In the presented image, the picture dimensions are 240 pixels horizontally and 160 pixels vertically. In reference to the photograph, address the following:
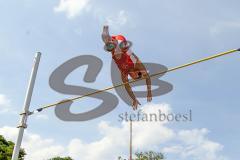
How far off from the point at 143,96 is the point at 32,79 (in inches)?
120

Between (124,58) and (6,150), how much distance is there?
18.5m

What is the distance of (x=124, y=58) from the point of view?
27.0ft

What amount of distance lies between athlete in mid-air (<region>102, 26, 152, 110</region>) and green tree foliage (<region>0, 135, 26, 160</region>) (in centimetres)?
1750

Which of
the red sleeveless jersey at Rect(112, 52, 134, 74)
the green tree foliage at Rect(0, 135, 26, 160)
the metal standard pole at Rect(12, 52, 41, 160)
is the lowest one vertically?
the metal standard pole at Rect(12, 52, 41, 160)

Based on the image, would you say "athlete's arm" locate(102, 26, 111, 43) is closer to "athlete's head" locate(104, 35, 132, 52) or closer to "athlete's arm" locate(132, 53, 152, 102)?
"athlete's head" locate(104, 35, 132, 52)

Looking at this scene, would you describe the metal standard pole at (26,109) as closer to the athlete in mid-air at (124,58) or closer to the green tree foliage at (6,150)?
the athlete in mid-air at (124,58)

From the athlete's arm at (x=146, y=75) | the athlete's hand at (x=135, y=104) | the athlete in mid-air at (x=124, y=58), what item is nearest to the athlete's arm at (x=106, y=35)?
the athlete in mid-air at (x=124, y=58)

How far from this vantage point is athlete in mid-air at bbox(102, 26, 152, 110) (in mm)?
7707

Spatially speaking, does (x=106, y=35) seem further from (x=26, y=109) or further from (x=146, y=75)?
(x=26, y=109)

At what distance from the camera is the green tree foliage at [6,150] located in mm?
23484

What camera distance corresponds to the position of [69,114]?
1066cm

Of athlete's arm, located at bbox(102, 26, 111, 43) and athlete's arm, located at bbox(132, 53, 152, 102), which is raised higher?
athlete's arm, located at bbox(102, 26, 111, 43)

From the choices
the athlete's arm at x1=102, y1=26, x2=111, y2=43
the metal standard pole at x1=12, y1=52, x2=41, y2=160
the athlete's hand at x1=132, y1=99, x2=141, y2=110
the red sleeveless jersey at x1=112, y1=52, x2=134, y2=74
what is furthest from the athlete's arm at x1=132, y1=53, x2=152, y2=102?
the metal standard pole at x1=12, y1=52, x2=41, y2=160

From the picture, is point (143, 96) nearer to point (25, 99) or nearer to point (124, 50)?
point (124, 50)
